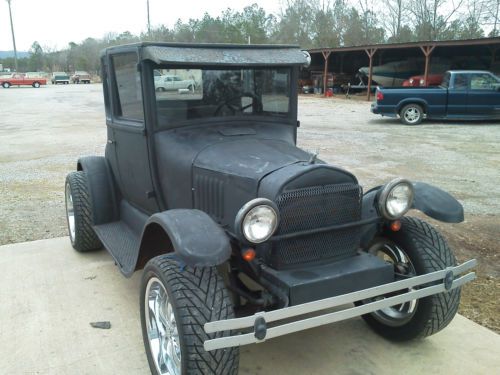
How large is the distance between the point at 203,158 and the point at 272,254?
893 mm

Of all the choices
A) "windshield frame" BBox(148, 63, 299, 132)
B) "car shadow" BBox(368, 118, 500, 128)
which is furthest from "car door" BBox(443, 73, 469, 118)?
"windshield frame" BBox(148, 63, 299, 132)

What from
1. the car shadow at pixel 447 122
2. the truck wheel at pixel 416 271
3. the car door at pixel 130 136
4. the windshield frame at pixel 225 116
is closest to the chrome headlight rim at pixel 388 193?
the truck wheel at pixel 416 271

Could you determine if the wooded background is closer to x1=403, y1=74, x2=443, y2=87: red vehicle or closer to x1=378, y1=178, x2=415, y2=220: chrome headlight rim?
x1=403, y1=74, x2=443, y2=87: red vehicle

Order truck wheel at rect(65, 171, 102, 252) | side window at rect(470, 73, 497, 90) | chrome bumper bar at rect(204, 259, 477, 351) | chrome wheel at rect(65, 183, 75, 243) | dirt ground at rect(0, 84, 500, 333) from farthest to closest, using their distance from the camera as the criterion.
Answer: side window at rect(470, 73, 497, 90) → dirt ground at rect(0, 84, 500, 333) → chrome wheel at rect(65, 183, 75, 243) → truck wheel at rect(65, 171, 102, 252) → chrome bumper bar at rect(204, 259, 477, 351)

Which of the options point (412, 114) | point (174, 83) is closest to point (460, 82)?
point (412, 114)

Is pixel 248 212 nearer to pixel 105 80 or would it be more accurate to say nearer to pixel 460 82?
pixel 105 80

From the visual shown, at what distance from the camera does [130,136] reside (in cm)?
373

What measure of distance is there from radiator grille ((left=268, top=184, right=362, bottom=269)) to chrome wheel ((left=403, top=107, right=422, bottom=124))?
513 inches

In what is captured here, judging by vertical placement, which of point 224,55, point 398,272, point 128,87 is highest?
point 224,55

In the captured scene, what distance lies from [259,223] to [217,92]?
1.46 meters

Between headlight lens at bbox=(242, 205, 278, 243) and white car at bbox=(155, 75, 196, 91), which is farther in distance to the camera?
white car at bbox=(155, 75, 196, 91)

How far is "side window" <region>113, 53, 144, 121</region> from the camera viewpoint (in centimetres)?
350

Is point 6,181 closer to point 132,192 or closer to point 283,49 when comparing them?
point 132,192

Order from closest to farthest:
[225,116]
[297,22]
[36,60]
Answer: [225,116] → [297,22] → [36,60]
